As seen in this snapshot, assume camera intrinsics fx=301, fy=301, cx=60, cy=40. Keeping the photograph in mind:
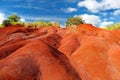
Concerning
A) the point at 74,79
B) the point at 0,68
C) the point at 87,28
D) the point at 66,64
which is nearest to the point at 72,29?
the point at 87,28

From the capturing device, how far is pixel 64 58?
25.8m

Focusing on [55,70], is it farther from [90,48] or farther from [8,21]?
[8,21]

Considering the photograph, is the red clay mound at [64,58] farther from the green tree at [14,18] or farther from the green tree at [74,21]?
the green tree at [14,18]

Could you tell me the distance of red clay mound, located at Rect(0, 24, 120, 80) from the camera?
21.1m

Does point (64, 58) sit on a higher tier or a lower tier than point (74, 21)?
higher

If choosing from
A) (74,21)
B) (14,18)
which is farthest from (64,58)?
(14,18)

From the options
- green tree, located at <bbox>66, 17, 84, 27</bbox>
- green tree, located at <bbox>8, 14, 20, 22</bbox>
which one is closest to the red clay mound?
green tree, located at <bbox>66, 17, 84, 27</bbox>

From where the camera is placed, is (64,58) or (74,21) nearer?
(64,58)

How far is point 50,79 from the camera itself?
Answer: 2127 cm

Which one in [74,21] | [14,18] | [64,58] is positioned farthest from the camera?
[14,18]

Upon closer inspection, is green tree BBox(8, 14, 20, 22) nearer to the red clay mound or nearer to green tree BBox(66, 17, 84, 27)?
green tree BBox(66, 17, 84, 27)

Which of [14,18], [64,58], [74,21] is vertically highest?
[64,58]

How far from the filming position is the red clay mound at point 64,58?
21.1 metres

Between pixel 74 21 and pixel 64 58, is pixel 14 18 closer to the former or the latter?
pixel 74 21
